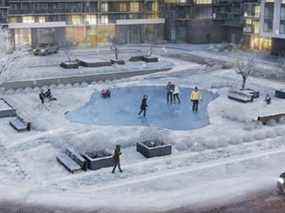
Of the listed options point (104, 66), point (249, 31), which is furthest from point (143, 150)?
point (249, 31)

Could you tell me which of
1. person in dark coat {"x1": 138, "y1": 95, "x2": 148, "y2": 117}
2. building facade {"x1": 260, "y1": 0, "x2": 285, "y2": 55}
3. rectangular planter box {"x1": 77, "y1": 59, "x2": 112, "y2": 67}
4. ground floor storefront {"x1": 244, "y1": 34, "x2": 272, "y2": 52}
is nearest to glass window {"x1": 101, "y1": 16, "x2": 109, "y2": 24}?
ground floor storefront {"x1": 244, "y1": 34, "x2": 272, "y2": 52}

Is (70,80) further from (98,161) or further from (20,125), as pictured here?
(98,161)

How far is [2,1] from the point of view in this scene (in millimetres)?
72062

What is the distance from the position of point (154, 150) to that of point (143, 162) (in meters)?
1.14

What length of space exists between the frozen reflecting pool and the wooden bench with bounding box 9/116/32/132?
3469 millimetres

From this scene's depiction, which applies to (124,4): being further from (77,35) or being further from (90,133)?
(90,133)

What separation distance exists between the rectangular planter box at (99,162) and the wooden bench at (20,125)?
25.1ft

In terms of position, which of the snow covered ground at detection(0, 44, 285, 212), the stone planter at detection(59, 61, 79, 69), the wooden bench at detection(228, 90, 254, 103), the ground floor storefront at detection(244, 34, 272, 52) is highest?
the ground floor storefront at detection(244, 34, 272, 52)

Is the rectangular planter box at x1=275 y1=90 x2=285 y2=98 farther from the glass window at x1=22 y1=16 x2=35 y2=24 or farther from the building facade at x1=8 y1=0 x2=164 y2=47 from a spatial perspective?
the glass window at x1=22 y1=16 x2=35 y2=24

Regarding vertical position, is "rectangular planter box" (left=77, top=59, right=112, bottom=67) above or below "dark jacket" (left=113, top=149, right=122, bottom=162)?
above

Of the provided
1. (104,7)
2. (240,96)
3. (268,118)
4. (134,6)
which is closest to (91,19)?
(104,7)

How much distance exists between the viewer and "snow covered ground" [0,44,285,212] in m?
20.9

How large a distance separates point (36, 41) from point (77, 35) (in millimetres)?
6675

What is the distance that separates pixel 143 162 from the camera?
987 inches
